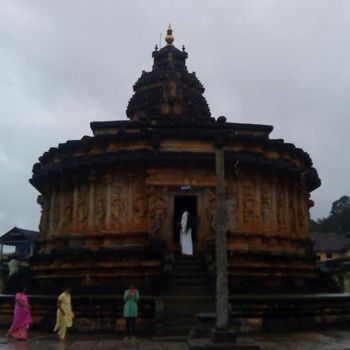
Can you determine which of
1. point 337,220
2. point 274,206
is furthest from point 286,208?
point 337,220

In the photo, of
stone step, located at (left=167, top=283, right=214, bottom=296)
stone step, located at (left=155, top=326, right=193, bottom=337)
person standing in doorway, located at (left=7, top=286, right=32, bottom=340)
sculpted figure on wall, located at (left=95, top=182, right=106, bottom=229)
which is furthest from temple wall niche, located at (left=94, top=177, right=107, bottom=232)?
stone step, located at (left=155, top=326, right=193, bottom=337)

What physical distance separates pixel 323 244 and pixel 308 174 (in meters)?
46.5

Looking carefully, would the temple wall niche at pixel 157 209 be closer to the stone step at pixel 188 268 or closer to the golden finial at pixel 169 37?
the stone step at pixel 188 268

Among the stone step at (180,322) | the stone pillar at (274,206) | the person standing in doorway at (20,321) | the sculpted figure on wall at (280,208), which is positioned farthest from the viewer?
the sculpted figure on wall at (280,208)

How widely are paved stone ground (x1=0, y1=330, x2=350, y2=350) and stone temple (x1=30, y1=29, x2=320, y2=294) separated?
382cm

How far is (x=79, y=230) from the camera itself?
20.0 meters

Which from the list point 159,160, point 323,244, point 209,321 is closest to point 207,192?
point 159,160

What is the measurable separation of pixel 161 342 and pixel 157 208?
707 centimetres

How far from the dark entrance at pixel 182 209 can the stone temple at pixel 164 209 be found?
49mm

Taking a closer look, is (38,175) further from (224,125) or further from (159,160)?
(224,125)

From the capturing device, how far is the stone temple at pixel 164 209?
1817 cm

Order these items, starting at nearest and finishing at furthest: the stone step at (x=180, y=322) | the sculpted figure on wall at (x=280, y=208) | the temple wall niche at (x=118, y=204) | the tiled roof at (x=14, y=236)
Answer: the stone step at (x=180, y=322) → the temple wall niche at (x=118, y=204) → the sculpted figure on wall at (x=280, y=208) → the tiled roof at (x=14, y=236)

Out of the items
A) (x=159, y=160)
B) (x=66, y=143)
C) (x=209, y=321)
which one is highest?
(x=66, y=143)

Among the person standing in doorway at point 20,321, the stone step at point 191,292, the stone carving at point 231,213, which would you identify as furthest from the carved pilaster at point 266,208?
the person standing in doorway at point 20,321
